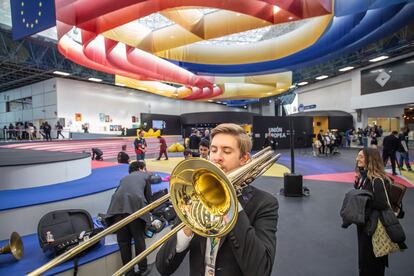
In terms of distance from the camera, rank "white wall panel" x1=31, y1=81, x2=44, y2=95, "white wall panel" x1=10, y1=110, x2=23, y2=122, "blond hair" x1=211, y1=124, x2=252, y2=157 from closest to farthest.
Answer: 1. "blond hair" x1=211, y1=124, x2=252, y2=157
2. "white wall panel" x1=31, y1=81, x2=44, y2=95
3. "white wall panel" x1=10, y1=110, x2=23, y2=122

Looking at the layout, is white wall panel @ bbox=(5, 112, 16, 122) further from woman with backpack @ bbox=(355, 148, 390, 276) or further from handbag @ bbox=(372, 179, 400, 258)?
handbag @ bbox=(372, 179, 400, 258)

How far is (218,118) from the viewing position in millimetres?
21797

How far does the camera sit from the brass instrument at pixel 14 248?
7.32 ft

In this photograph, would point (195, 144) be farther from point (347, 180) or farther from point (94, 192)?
point (94, 192)

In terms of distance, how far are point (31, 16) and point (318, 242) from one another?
190 inches

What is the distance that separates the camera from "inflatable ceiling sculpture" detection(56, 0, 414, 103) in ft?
11.9

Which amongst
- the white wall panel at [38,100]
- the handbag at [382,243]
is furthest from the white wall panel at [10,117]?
the handbag at [382,243]

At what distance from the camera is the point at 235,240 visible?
34.5 inches

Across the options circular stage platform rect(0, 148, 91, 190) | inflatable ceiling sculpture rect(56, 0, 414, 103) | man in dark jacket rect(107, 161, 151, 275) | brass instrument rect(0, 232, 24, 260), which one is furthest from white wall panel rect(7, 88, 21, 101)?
man in dark jacket rect(107, 161, 151, 275)

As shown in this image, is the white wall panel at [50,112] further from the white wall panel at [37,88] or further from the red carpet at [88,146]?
the red carpet at [88,146]

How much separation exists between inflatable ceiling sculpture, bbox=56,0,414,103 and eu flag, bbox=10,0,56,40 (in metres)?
0.68

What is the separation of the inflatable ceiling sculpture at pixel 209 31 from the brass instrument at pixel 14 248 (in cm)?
314

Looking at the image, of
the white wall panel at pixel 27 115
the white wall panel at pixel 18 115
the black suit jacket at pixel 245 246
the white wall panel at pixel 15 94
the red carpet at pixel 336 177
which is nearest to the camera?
the black suit jacket at pixel 245 246

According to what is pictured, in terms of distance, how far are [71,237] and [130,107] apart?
69.8 ft
